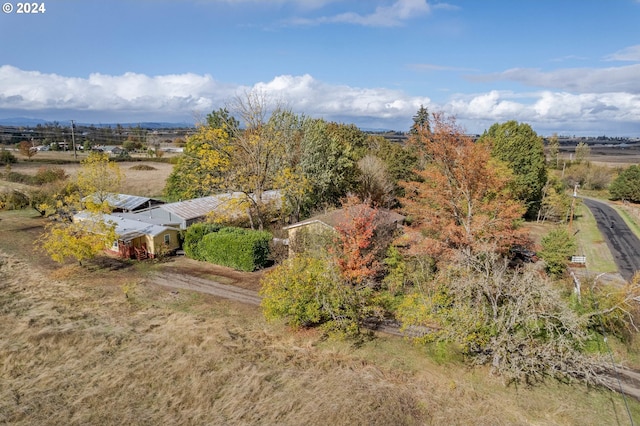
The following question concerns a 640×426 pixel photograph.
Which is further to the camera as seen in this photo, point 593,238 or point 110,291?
point 593,238

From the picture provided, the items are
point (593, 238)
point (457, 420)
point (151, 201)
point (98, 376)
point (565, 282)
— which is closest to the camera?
point (457, 420)

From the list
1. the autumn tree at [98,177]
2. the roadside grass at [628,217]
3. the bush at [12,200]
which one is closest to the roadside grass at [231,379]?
the autumn tree at [98,177]

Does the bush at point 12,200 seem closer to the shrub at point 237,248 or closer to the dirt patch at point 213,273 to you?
the dirt patch at point 213,273

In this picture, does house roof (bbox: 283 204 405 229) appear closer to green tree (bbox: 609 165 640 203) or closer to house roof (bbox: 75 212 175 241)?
house roof (bbox: 75 212 175 241)

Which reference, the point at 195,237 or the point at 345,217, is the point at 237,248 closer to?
the point at 195,237

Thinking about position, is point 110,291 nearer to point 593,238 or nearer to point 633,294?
point 633,294

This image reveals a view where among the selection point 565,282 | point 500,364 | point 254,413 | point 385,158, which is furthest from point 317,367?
point 385,158

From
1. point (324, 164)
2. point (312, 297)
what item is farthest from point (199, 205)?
point (312, 297)
